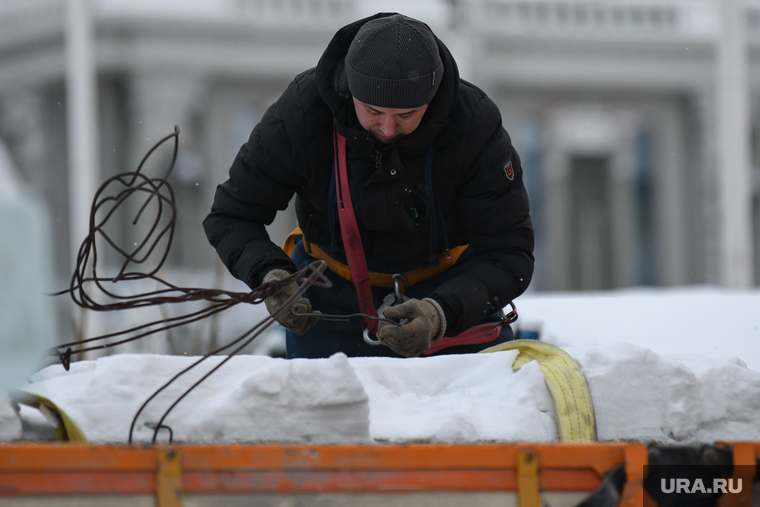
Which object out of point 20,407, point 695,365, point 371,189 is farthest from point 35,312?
point 695,365

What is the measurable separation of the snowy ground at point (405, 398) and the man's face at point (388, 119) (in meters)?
0.61

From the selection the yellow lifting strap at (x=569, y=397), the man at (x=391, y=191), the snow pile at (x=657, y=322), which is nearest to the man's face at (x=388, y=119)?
the man at (x=391, y=191)

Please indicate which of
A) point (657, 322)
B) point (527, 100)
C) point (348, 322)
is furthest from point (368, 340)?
point (527, 100)

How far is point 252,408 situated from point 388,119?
89cm

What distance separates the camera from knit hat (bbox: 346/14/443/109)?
6.41 ft

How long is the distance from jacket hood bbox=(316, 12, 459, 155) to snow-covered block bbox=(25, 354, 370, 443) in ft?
2.66

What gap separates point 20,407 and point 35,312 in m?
0.55

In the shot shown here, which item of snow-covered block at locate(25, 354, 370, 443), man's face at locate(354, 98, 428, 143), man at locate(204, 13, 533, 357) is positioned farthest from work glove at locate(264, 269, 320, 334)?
snow-covered block at locate(25, 354, 370, 443)

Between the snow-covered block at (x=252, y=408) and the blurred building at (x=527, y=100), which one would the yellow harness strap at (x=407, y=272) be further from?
the blurred building at (x=527, y=100)

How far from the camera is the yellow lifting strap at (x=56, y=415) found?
1473 millimetres

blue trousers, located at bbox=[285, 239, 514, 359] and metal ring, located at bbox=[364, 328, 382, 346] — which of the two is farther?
blue trousers, located at bbox=[285, 239, 514, 359]

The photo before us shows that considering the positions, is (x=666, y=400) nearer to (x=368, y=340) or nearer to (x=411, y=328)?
(x=411, y=328)

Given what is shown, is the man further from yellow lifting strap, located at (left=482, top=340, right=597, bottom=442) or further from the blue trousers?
yellow lifting strap, located at (left=482, top=340, right=597, bottom=442)

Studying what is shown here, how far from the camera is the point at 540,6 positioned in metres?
9.57
